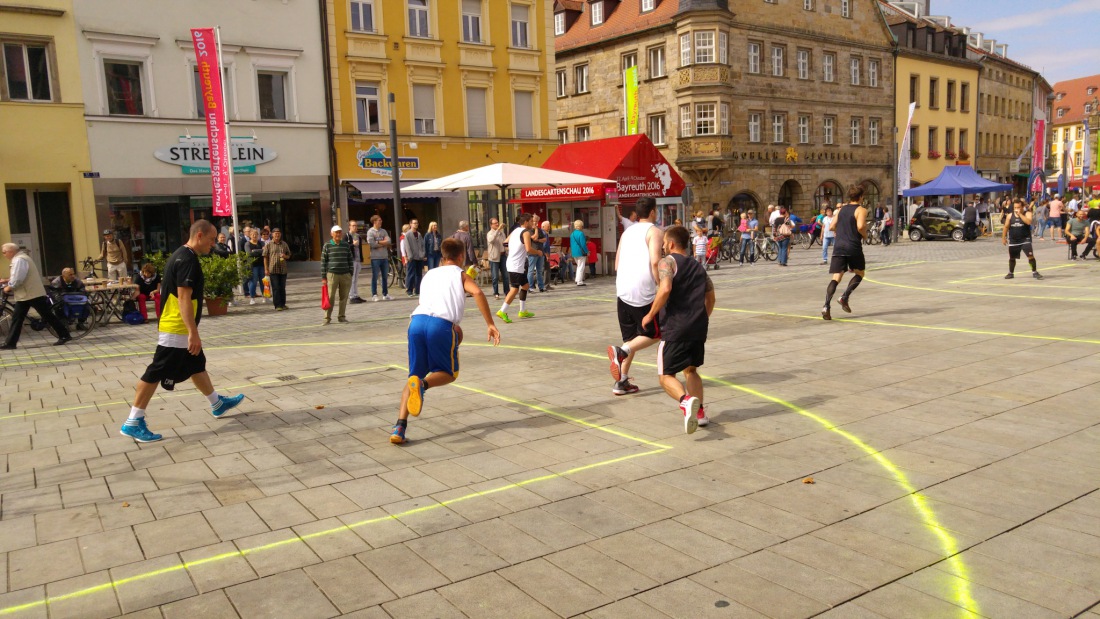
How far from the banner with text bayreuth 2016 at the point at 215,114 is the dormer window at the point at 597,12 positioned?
102ft

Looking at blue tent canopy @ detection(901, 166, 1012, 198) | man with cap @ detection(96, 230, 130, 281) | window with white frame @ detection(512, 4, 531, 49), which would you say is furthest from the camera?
blue tent canopy @ detection(901, 166, 1012, 198)

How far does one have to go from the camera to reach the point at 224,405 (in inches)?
293

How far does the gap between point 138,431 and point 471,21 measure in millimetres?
26666

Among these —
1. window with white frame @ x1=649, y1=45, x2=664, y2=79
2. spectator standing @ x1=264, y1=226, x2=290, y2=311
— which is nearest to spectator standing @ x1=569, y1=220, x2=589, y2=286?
spectator standing @ x1=264, y1=226, x2=290, y2=311

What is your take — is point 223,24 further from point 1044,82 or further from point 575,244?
point 1044,82

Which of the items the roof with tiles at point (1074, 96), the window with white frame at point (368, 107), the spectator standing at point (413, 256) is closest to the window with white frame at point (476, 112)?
the window with white frame at point (368, 107)

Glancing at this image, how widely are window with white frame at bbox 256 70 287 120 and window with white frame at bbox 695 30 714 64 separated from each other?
2129 centimetres

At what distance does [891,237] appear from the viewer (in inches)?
1363

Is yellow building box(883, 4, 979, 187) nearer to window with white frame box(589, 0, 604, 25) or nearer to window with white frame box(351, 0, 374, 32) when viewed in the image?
window with white frame box(589, 0, 604, 25)

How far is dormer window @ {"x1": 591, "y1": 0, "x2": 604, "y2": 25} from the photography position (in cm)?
4666

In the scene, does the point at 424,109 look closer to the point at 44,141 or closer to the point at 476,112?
the point at 476,112

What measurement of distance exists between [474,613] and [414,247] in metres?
15.3

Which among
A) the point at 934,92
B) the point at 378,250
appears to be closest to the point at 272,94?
the point at 378,250

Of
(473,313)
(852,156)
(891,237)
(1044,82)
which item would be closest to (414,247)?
(473,313)
